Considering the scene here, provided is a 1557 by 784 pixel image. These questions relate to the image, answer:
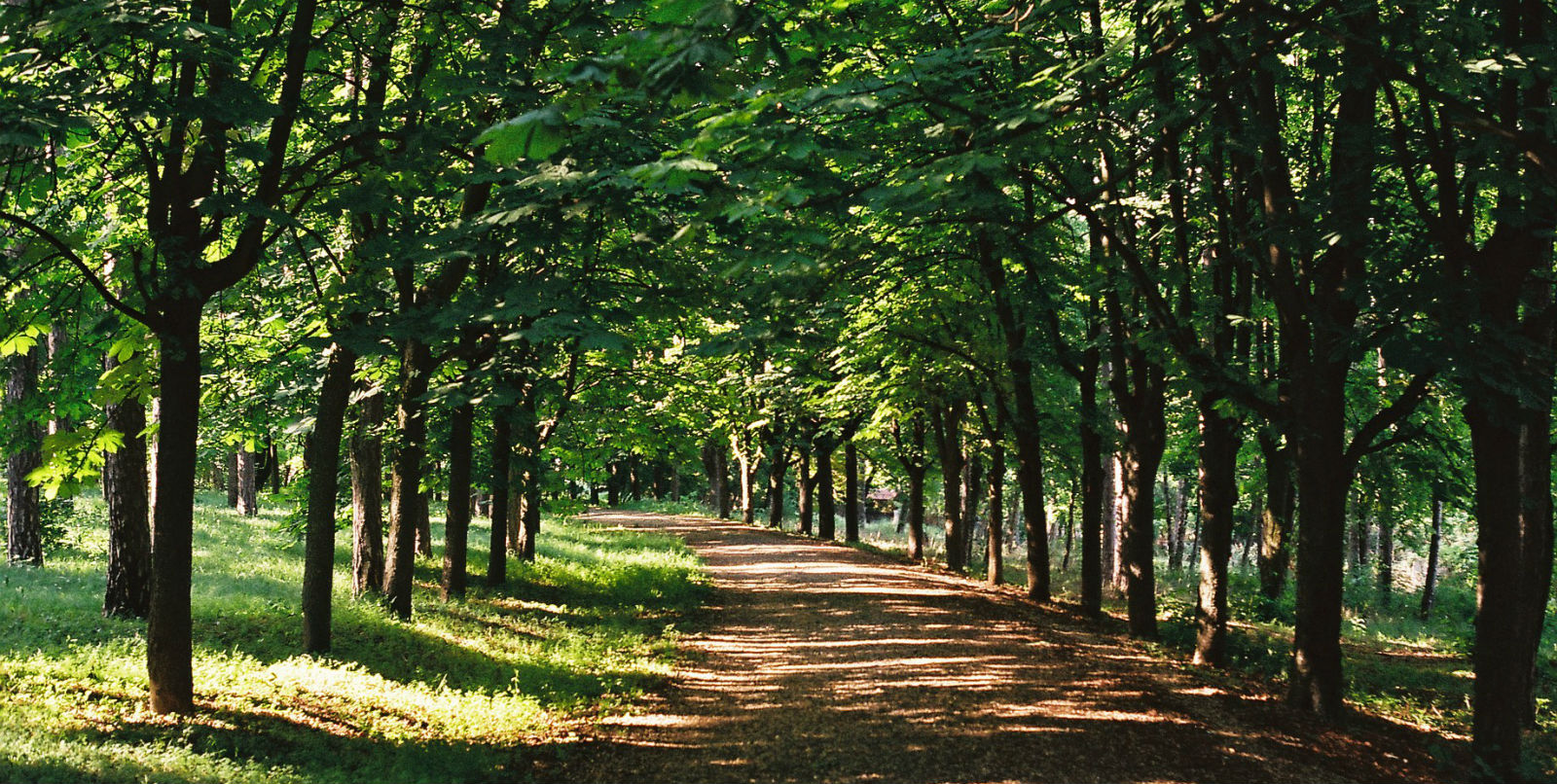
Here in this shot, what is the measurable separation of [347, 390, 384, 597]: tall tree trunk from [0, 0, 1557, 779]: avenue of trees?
2.5 inches

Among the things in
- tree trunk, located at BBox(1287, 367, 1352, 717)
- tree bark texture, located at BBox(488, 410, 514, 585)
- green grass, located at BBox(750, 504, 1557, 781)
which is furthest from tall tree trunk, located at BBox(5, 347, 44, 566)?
green grass, located at BBox(750, 504, 1557, 781)

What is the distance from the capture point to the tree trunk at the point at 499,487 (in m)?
14.5

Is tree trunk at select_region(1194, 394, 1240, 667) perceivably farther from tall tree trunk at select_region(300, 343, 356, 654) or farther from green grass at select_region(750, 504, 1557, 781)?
tall tree trunk at select_region(300, 343, 356, 654)

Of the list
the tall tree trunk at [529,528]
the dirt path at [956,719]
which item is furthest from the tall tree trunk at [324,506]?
the tall tree trunk at [529,528]

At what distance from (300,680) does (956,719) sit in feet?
20.3

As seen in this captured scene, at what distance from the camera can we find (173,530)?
668cm

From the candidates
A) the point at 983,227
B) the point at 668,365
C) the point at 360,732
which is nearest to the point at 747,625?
the point at 668,365

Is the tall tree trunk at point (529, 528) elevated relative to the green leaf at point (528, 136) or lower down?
lower down

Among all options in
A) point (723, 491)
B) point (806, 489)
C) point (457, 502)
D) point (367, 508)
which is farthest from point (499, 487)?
point (723, 491)

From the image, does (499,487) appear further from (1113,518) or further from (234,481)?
(234,481)

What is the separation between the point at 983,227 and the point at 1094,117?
4.59 ft

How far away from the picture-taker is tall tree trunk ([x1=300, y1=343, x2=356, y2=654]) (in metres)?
9.44

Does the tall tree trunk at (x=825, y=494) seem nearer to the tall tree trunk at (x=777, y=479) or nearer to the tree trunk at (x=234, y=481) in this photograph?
the tall tree trunk at (x=777, y=479)

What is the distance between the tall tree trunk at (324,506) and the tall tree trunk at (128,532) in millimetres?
1782
